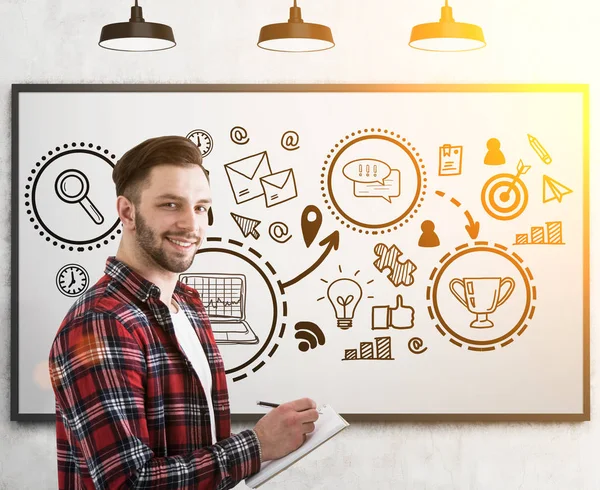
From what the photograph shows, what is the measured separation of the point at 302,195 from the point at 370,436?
0.96 metres

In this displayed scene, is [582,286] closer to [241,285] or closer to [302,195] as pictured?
[302,195]

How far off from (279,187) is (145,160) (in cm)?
136

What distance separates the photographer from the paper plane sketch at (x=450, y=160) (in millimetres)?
2918

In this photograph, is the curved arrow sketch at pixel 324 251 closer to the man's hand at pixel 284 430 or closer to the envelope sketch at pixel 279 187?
the envelope sketch at pixel 279 187

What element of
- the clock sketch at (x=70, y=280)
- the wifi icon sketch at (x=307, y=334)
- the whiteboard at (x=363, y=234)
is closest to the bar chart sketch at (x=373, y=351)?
the whiteboard at (x=363, y=234)

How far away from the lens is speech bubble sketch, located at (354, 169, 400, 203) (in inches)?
115

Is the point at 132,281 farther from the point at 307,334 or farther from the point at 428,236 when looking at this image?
the point at 428,236

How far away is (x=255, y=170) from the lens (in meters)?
2.91

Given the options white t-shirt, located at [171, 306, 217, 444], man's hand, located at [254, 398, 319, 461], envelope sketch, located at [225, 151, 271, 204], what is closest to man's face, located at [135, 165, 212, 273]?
white t-shirt, located at [171, 306, 217, 444]

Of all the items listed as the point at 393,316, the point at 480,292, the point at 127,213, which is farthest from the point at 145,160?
the point at 480,292

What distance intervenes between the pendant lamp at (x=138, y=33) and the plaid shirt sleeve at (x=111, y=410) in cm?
114

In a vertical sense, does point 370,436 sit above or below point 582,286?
below

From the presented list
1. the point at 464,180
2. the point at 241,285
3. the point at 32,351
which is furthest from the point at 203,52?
the point at 32,351

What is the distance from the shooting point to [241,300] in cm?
292
